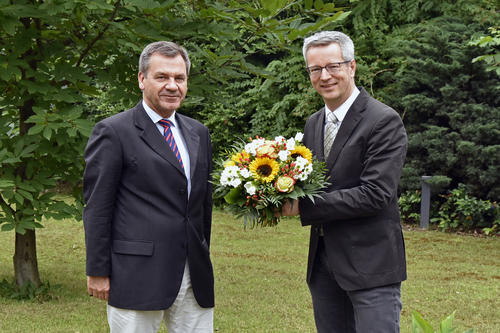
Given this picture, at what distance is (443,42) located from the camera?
12484mm

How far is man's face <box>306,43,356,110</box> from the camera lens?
3193mm

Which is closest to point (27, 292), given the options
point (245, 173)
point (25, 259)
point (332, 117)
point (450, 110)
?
point (25, 259)

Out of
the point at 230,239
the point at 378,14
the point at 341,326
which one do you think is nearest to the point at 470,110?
the point at 378,14

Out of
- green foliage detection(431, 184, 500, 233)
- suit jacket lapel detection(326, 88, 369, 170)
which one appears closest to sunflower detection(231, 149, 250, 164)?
suit jacket lapel detection(326, 88, 369, 170)

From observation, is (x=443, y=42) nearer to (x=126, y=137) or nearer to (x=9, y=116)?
(x=9, y=116)

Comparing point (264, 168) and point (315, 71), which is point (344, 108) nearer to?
point (315, 71)

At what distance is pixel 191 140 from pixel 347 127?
3.04 feet

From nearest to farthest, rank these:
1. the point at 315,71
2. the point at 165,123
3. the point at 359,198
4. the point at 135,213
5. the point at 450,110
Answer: the point at 359,198 < the point at 135,213 < the point at 315,71 < the point at 165,123 < the point at 450,110

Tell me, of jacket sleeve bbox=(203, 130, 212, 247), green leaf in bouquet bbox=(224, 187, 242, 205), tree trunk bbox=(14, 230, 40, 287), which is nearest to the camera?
green leaf in bouquet bbox=(224, 187, 242, 205)

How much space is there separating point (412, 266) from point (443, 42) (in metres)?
5.72

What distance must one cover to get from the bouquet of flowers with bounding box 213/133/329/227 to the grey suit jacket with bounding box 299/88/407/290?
117mm

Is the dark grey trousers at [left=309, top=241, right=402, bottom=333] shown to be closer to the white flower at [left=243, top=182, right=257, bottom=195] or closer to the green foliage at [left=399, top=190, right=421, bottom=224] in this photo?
the white flower at [left=243, top=182, right=257, bottom=195]

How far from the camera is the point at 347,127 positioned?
3219 mm

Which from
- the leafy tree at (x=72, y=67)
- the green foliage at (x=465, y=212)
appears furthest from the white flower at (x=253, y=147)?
the green foliage at (x=465, y=212)
